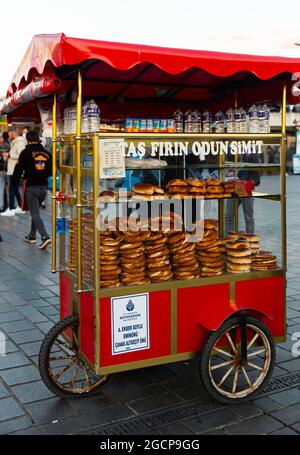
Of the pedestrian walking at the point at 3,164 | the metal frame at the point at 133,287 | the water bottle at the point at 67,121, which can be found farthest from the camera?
the pedestrian walking at the point at 3,164

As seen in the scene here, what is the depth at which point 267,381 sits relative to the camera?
369 centimetres

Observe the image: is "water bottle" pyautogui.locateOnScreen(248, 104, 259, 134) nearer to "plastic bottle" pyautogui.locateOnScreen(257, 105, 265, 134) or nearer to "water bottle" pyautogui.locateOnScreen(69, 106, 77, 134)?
"plastic bottle" pyautogui.locateOnScreen(257, 105, 265, 134)

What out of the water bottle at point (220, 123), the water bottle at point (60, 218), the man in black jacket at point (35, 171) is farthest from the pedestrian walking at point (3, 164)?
the water bottle at point (220, 123)

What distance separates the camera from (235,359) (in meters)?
3.73

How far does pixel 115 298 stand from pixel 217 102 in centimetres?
222

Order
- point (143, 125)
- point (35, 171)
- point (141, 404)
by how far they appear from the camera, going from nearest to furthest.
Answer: point (141, 404) → point (143, 125) → point (35, 171)

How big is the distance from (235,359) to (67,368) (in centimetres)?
113

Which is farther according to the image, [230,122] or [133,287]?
[230,122]

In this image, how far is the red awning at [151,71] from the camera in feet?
10.6

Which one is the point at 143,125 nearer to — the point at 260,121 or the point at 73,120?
the point at 73,120

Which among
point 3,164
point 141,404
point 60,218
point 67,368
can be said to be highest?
point 3,164

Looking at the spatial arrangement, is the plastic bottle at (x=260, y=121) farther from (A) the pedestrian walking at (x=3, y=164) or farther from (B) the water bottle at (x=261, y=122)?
(A) the pedestrian walking at (x=3, y=164)

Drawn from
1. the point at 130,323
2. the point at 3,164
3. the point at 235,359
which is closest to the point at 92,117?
the point at 130,323
